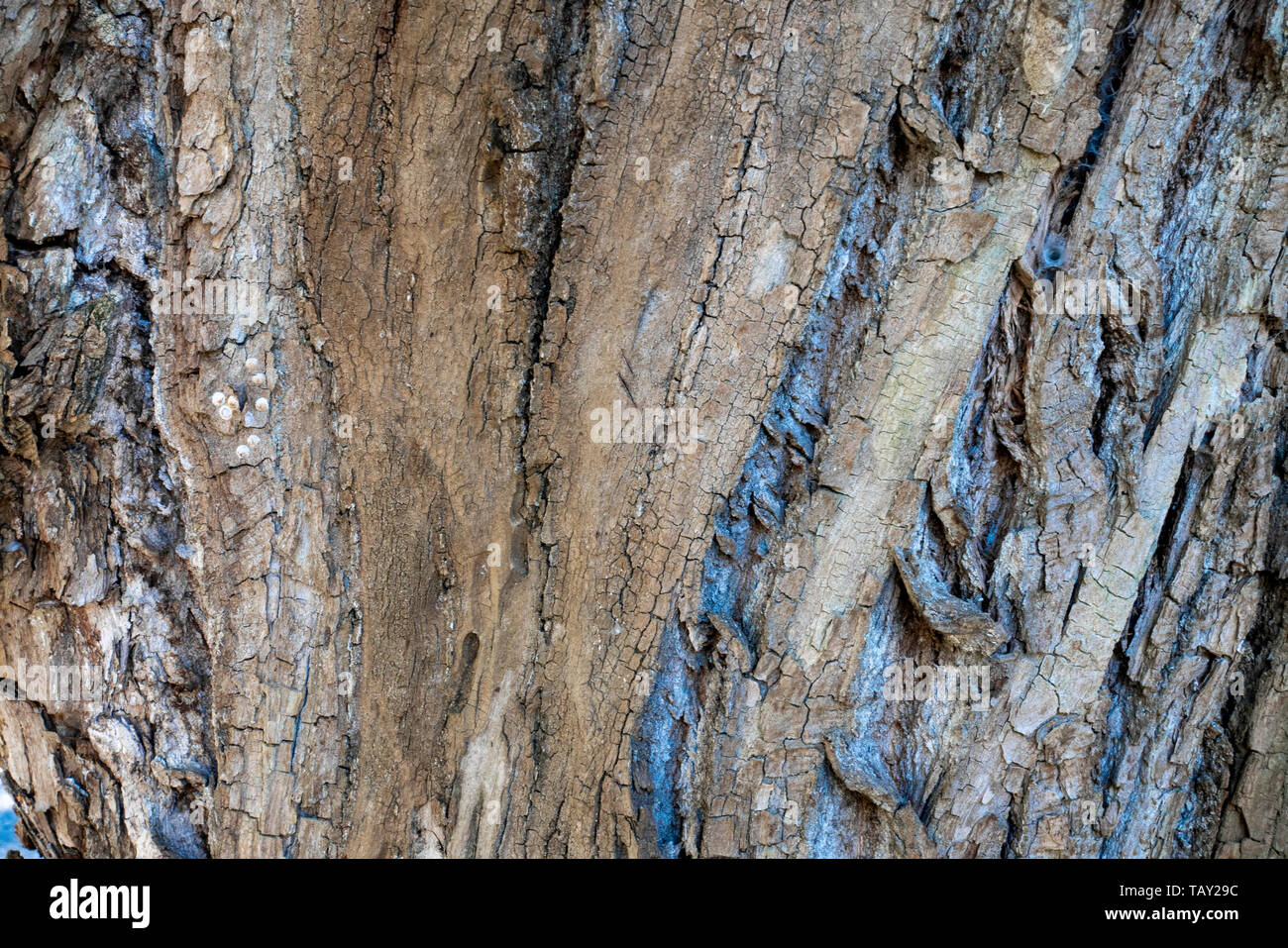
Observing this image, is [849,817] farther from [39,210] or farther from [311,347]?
[39,210]

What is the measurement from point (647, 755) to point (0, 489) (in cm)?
205

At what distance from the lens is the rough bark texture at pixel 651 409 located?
7.20 feet

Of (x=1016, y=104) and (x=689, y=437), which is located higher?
(x=1016, y=104)

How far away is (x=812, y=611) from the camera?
7.49 feet

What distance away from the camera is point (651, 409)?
2.26 meters

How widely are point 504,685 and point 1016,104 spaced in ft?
6.98

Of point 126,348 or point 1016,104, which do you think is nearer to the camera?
point 1016,104

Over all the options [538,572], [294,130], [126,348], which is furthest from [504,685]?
[294,130]

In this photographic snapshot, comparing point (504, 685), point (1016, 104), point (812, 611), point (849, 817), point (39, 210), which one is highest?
point (1016, 104)

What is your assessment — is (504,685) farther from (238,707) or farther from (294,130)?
(294,130)

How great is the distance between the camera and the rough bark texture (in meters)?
2.20

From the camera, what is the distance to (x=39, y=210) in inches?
92.1

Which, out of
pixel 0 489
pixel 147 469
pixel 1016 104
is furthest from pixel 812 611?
pixel 0 489

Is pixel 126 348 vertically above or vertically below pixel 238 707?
above
